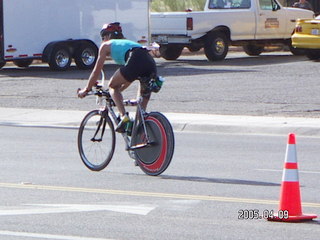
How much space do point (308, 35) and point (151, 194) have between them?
18772 millimetres

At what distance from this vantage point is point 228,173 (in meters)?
10.9

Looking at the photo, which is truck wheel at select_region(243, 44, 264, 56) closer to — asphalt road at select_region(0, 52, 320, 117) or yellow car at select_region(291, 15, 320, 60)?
asphalt road at select_region(0, 52, 320, 117)

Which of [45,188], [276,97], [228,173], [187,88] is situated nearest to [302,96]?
[276,97]

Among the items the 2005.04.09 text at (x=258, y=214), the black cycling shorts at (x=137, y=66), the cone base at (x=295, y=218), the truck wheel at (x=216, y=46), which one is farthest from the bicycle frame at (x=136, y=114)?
the truck wheel at (x=216, y=46)

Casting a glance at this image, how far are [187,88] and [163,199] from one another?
13.0 metres

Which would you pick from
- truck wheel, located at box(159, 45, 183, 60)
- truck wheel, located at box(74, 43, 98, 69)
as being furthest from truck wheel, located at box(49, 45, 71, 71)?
truck wheel, located at box(159, 45, 183, 60)

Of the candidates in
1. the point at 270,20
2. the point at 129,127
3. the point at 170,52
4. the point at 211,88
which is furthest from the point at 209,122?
the point at 270,20

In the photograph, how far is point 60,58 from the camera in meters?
27.6

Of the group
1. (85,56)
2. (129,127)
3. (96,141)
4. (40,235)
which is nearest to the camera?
(40,235)

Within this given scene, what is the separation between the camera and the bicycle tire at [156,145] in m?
10.4

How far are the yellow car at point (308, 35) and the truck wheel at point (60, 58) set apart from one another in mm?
6925

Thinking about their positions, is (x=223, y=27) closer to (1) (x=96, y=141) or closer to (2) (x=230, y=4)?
(2) (x=230, y=4)

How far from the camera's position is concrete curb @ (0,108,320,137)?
15773 millimetres

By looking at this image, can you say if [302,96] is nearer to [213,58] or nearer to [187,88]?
[187,88]
